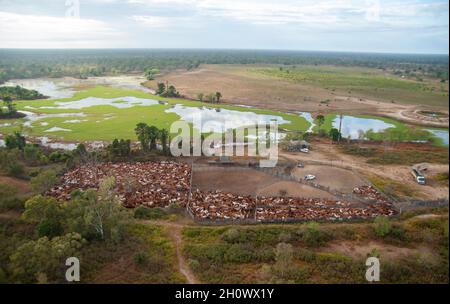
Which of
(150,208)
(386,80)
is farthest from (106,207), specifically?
(386,80)

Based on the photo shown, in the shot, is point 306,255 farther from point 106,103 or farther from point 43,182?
point 106,103

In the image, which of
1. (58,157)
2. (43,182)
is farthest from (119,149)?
(43,182)

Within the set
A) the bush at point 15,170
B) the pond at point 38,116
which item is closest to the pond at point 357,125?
the bush at point 15,170

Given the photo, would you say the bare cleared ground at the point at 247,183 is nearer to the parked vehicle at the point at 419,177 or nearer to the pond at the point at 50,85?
the parked vehicle at the point at 419,177

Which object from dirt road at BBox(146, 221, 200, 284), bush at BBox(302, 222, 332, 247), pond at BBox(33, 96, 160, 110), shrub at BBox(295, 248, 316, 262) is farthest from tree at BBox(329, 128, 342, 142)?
pond at BBox(33, 96, 160, 110)
